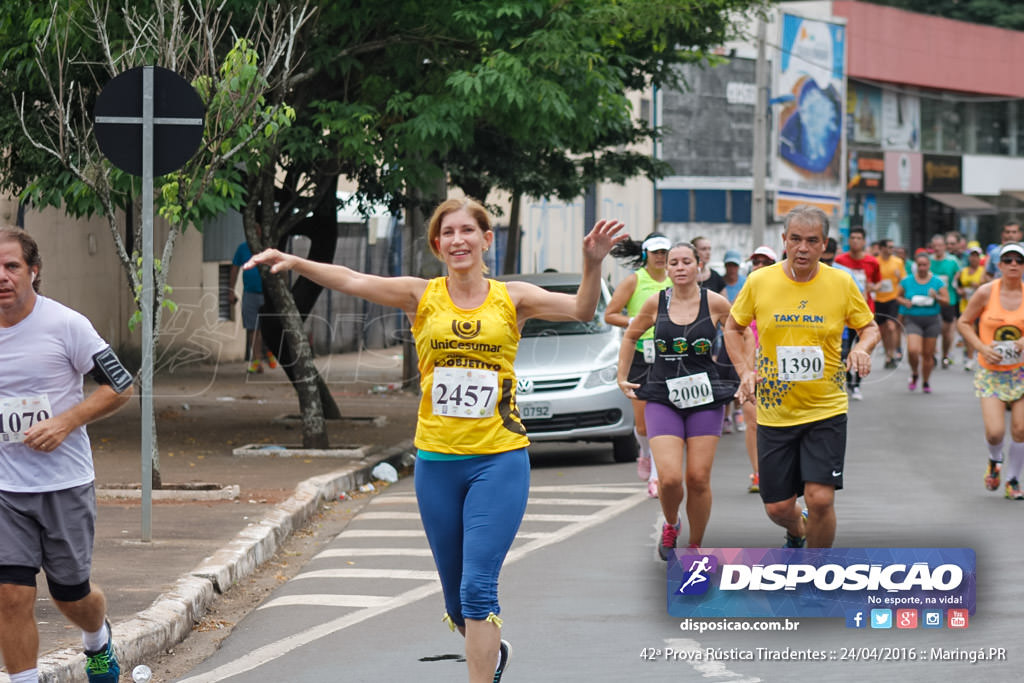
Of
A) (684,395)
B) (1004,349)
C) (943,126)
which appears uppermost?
(943,126)

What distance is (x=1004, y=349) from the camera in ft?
40.4

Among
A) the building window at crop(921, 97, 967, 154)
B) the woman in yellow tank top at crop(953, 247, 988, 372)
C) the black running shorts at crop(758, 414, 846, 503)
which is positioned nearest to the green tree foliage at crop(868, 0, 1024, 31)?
the building window at crop(921, 97, 967, 154)

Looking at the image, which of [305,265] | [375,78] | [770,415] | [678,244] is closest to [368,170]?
[375,78]

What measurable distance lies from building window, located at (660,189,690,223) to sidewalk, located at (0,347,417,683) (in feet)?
113

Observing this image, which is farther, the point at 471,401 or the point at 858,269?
the point at 858,269

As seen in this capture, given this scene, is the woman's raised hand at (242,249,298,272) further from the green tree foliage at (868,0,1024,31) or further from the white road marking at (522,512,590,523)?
the green tree foliage at (868,0,1024,31)

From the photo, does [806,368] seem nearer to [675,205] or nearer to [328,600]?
[328,600]

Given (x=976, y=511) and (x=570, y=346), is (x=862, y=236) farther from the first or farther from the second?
(x=976, y=511)

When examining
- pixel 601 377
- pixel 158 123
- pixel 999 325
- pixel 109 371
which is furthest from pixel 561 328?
pixel 109 371

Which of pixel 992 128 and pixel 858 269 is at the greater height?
pixel 992 128

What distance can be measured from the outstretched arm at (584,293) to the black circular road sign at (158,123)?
4.84 m

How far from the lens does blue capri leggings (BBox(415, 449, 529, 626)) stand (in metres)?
5.93

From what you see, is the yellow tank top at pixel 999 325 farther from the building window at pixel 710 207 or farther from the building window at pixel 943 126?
the building window at pixel 943 126

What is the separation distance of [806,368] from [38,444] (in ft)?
12.7
